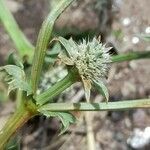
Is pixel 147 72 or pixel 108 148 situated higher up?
pixel 147 72

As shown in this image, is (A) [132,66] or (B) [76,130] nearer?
(B) [76,130]

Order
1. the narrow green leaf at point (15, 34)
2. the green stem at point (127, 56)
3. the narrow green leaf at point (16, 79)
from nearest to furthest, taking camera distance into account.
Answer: the narrow green leaf at point (16, 79) < the green stem at point (127, 56) < the narrow green leaf at point (15, 34)

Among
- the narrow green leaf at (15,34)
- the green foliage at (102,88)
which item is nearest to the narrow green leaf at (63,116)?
the green foliage at (102,88)

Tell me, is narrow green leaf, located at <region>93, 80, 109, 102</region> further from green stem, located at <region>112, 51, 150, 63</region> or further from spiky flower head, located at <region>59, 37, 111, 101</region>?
green stem, located at <region>112, 51, 150, 63</region>

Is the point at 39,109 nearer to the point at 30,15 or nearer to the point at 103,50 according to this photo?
the point at 103,50

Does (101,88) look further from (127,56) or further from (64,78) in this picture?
(127,56)

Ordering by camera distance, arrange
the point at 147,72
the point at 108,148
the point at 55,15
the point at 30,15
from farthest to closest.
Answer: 1. the point at 30,15
2. the point at 147,72
3. the point at 108,148
4. the point at 55,15

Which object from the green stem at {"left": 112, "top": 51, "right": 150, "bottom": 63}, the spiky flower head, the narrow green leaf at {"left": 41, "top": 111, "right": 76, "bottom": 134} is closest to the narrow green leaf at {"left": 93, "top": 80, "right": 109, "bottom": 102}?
the spiky flower head

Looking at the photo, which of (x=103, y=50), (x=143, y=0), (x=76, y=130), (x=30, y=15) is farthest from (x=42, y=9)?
(x=103, y=50)

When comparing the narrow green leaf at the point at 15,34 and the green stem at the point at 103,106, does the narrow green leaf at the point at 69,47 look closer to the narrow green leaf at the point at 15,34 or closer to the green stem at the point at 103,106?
the green stem at the point at 103,106
